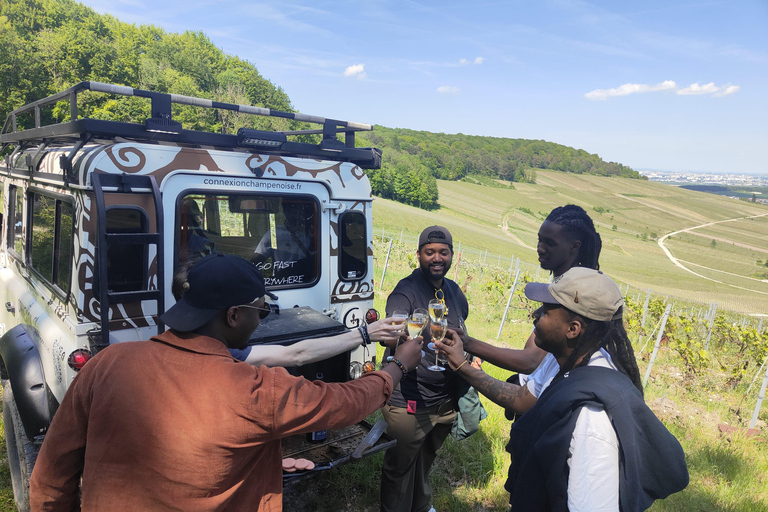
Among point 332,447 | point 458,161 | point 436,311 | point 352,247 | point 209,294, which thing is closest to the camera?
point 209,294

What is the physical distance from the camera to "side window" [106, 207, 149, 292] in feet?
9.46

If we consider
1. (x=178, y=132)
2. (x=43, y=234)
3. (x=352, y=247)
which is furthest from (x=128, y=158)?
(x=352, y=247)

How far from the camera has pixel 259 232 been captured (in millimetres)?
3752

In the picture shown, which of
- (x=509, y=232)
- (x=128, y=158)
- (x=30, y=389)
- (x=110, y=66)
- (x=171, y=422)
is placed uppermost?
(x=110, y=66)

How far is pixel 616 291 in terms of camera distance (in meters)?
1.90

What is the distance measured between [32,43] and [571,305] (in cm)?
5122

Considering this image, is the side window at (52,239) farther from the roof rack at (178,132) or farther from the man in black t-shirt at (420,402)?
the man in black t-shirt at (420,402)

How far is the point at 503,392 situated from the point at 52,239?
3404mm

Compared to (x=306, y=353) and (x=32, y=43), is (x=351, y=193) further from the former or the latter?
(x=32, y=43)

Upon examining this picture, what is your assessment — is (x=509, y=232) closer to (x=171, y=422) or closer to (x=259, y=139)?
(x=259, y=139)

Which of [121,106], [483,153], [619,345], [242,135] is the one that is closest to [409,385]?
[619,345]

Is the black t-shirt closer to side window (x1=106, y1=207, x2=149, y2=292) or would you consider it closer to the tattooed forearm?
the tattooed forearm

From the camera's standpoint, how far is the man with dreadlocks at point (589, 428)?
159 centimetres

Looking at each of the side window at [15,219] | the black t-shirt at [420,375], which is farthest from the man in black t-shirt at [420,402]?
the side window at [15,219]
